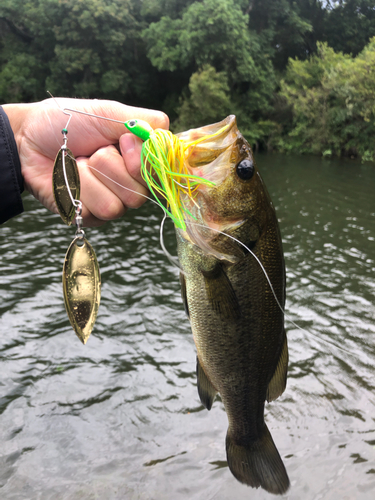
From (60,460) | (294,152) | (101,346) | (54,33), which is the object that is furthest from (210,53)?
(60,460)

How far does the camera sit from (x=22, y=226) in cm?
1188

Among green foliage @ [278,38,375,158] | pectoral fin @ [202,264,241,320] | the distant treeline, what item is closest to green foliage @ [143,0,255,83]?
the distant treeline

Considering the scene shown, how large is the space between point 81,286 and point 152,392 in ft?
13.7

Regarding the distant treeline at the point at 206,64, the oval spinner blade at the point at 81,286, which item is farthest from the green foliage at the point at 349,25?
the oval spinner blade at the point at 81,286

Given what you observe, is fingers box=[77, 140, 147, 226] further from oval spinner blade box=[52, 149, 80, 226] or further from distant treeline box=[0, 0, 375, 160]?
distant treeline box=[0, 0, 375, 160]

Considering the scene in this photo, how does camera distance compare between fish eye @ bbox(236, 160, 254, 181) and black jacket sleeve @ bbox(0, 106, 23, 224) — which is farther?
black jacket sleeve @ bbox(0, 106, 23, 224)

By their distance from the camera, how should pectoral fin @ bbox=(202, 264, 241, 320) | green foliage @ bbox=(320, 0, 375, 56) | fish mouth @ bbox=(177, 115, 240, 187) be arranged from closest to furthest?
fish mouth @ bbox=(177, 115, 240, 187)
pectoral fin @ bbox=(202, 264, 241, 320)
green foliage @ bbox=(320, 0, 375, 56)

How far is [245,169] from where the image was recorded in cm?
162

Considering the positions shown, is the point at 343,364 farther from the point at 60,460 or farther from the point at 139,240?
the point at 139,240

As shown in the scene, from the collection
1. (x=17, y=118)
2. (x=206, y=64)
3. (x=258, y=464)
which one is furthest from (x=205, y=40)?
(x=258, y=464)

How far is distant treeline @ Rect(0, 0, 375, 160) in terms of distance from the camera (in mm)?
30000

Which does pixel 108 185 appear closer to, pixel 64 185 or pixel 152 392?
pixel 64 185

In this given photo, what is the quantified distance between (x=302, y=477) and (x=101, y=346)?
339 centimetres

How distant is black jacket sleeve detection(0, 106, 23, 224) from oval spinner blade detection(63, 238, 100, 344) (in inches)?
22.4
